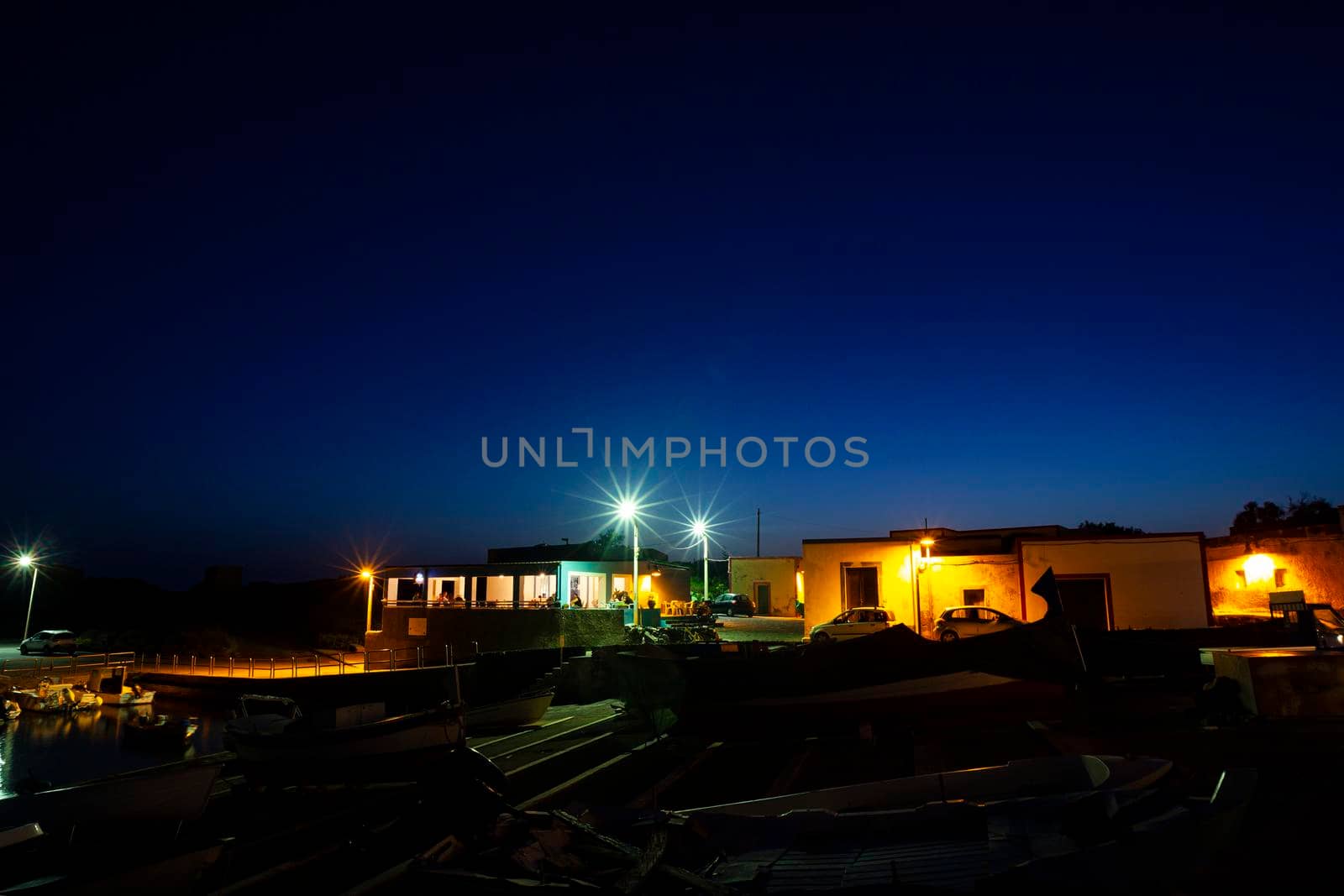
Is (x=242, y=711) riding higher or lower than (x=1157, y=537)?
→ lower

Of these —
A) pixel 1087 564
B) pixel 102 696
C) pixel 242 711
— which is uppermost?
pixel 1087 564

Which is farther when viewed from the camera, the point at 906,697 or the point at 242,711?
the point at 242,711

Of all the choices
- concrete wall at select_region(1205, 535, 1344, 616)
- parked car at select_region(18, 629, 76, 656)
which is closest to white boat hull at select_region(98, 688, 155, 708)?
parked car at select_region(18, 629, 76, 656)

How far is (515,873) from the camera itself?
612 cm

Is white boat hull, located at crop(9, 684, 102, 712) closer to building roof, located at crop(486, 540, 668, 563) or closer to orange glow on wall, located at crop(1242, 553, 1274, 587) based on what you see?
building roof, located at crop(486, 540, 668, 563)

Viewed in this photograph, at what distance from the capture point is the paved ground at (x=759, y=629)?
30.9 m

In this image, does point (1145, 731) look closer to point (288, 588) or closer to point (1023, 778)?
point (1023, 778)

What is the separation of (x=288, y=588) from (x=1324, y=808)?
86.5 metres

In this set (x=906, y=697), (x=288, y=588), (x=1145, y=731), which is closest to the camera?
(x=1145, y=731)

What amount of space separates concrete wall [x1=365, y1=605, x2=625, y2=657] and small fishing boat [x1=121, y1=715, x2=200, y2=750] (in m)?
9.38

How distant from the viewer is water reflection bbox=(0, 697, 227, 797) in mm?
23297

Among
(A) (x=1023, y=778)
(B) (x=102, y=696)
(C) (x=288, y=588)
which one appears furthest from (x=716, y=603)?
(C) (x=288, y=588)

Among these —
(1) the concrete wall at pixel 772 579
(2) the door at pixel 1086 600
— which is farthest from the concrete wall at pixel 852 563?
(1) the concrete wall at pixel 772 579

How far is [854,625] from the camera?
84.6 ft
